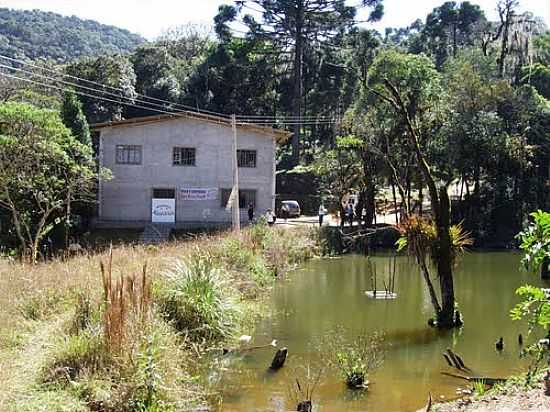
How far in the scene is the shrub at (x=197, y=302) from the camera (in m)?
12.8

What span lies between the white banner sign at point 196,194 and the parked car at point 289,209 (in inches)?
312

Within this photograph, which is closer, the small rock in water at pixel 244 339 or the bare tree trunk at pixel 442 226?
the small rock in water at pixel 244 339

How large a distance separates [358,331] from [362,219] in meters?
21.4

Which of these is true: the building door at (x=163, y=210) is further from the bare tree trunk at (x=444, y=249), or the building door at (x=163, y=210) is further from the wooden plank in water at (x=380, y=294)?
the bare tree trunk at (x=444, y=249)

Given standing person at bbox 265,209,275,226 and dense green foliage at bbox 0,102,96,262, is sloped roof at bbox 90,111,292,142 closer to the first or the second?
standing person at bbox 265,209,275,226

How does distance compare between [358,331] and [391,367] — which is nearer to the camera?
[391,367]

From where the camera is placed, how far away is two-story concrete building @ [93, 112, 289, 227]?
34.8m

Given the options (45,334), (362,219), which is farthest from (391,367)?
(362,219)

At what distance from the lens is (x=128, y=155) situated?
115ft

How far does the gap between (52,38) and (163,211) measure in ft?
234

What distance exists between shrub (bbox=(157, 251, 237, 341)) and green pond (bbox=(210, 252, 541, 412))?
0.84 meters

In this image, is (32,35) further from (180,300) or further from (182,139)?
(180,300)

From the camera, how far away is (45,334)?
10.2m

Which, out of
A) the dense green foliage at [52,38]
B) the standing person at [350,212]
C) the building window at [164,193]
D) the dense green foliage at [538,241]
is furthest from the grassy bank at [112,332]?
the dense green foliage at [52,38]
